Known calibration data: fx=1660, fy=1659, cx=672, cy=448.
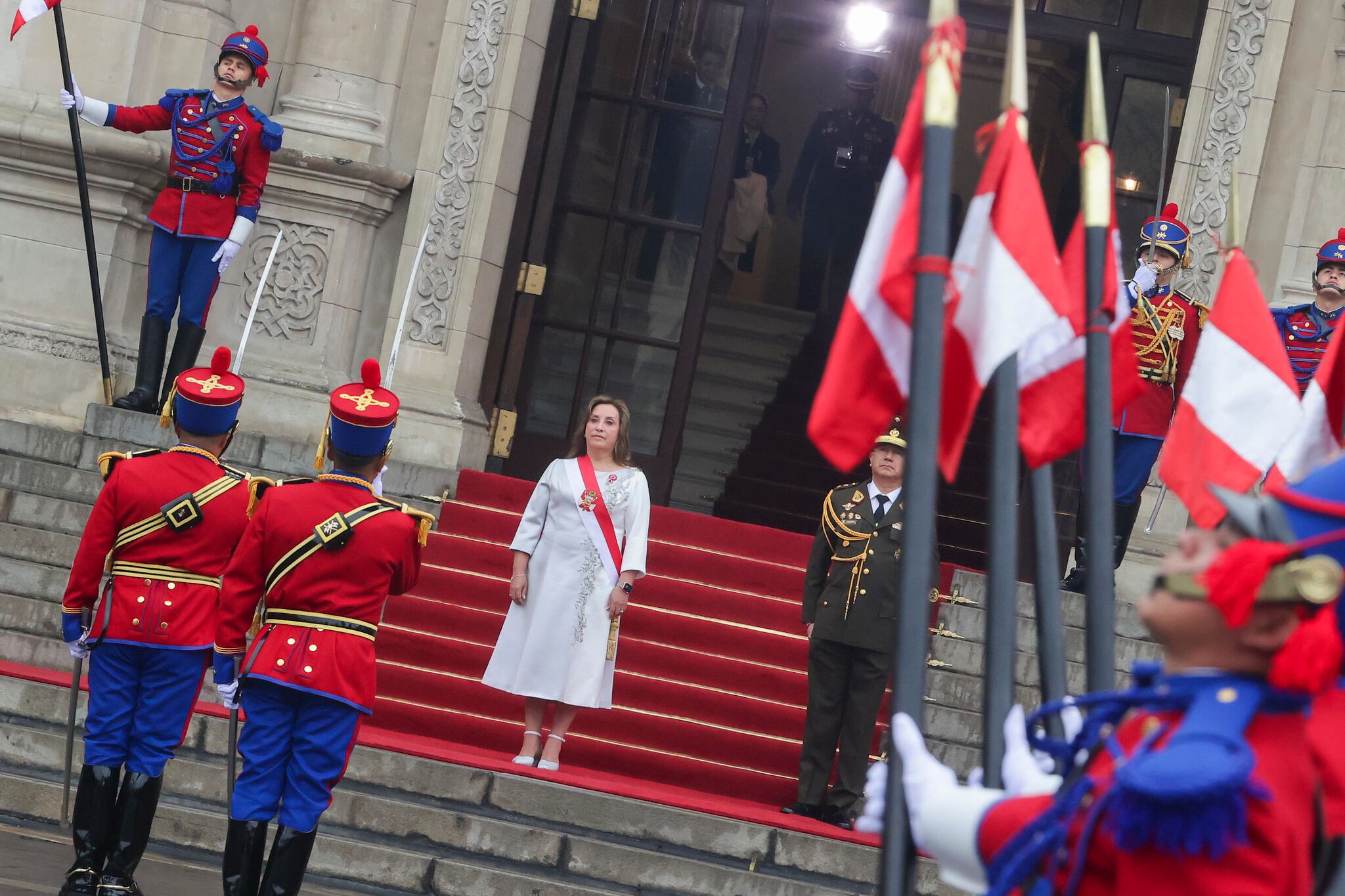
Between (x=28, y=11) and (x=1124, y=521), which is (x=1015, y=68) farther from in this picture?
(x=28, y=11)

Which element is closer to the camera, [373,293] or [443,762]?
[443,762]

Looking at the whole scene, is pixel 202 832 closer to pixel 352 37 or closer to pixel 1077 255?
Answer: pixel 1077 255

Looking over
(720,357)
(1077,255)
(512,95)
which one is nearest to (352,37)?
(512,95)

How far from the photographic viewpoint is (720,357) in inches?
A: 558

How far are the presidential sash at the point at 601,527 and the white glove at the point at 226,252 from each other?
2.83 meters

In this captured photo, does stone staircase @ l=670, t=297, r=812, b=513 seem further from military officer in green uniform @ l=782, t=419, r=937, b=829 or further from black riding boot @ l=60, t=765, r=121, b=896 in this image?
black riding boot @ l=60, t=765, r=121, b=896

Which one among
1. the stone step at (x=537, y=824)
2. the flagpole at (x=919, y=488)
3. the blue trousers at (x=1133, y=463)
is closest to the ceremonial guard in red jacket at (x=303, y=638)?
the stone step at (x=537, y=824)

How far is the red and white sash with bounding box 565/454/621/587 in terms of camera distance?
24.2 ft

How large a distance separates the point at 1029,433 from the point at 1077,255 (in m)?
0.31

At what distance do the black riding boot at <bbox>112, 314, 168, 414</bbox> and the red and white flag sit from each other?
24.3 feet

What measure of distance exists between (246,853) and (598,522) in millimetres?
2851

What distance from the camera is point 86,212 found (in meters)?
9.02

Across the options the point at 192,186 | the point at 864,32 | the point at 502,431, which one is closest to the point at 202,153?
the point at 192,186

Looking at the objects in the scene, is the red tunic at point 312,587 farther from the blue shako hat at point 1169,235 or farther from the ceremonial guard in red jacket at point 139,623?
the blue shako hat at point 1169,235
